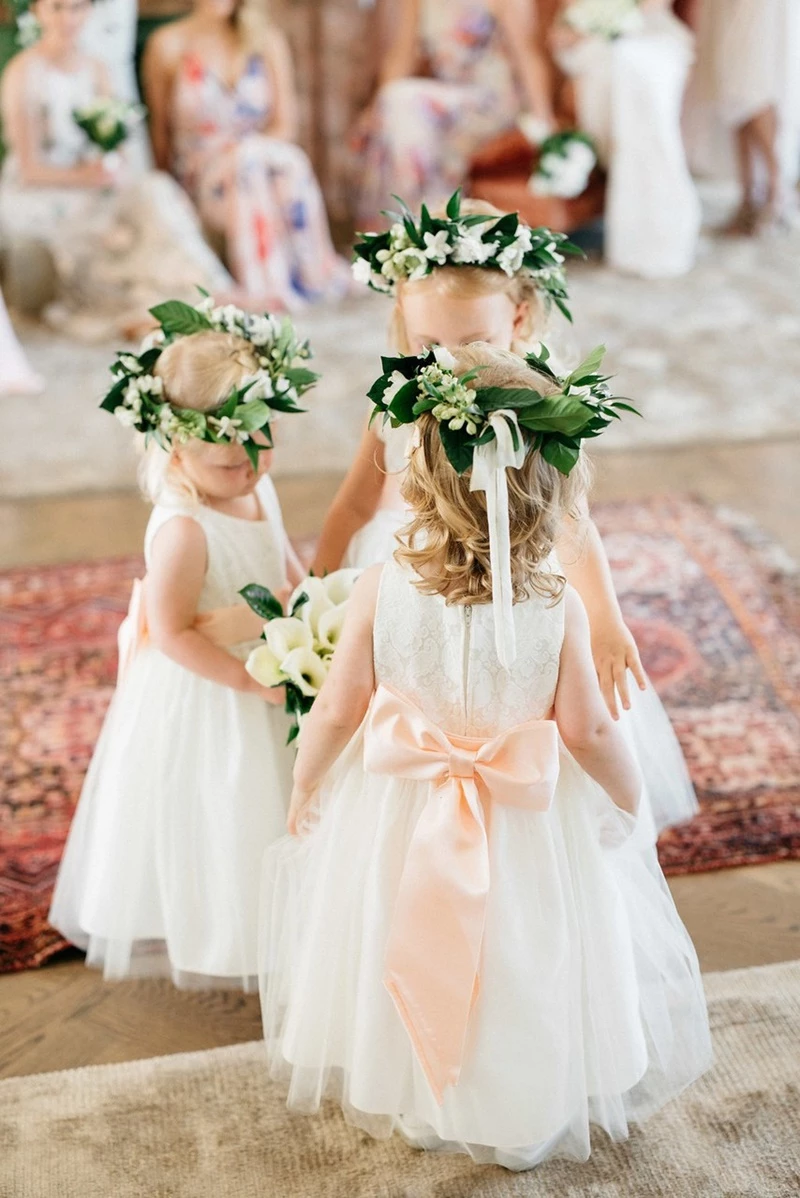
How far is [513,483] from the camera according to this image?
5.24ft

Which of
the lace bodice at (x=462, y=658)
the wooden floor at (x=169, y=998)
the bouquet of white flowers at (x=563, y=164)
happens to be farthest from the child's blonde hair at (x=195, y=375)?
the bouquet of white flowers at (x=563, y=164)

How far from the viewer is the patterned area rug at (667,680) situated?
2654 millimetres

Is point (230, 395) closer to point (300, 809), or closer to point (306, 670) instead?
point (306, 670)

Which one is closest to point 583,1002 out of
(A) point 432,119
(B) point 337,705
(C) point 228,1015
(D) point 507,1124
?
(D) point 507,1124

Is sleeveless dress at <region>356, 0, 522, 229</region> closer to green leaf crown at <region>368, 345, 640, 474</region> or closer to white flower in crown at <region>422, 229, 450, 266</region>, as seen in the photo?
white flower in crown at <region>422, 229, 450, 266</region>

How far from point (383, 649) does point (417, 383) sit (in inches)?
14.1

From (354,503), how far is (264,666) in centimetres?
45

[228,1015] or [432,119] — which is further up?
[432,119]

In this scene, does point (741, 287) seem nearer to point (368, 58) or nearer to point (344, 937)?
point (368, 58)

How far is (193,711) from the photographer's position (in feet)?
7.23

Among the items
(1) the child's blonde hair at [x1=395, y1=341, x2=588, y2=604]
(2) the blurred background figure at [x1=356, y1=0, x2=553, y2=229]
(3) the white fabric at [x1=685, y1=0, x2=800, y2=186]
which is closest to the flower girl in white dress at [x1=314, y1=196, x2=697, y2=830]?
(1) the child's blonde hair at [x1=395, y1=341, x2=588, y2=604]

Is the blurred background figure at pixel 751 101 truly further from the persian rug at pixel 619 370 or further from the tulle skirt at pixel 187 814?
the tulle skirt at pixel 187 814

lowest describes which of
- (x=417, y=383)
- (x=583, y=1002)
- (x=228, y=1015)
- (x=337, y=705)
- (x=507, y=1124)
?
(x=228, y=1015)

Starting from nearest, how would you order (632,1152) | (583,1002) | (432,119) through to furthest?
(583,1002)
(632,1152)
(432,119)
